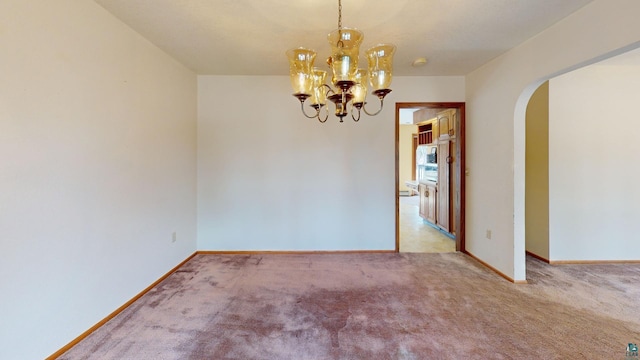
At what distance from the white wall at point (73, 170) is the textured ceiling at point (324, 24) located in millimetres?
371

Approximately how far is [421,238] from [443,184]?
1007 millimetres

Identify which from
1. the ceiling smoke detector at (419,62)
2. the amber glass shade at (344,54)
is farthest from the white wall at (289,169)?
the amber glass shade at (344,54)

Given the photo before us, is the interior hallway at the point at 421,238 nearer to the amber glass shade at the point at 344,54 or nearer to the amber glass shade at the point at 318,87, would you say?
the amber glass shade at the point at 318,87

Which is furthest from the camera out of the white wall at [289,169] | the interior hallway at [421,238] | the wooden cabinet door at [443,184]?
the wooden cabinet door at [443,184]

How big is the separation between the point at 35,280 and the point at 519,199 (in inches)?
158

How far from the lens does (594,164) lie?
346cm

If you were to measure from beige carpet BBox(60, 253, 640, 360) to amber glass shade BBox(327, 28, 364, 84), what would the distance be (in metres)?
1.76

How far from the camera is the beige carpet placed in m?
1.87

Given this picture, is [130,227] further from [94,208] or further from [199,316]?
[199,316]

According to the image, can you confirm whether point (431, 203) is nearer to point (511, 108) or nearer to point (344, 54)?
point (511, 108)

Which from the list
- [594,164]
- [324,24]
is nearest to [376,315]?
[324,24]

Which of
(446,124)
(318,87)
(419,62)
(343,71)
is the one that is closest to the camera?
(343,71)

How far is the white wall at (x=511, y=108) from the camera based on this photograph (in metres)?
2.01

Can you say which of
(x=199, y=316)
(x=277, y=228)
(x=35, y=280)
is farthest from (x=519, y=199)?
(x=35, y=280)
